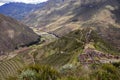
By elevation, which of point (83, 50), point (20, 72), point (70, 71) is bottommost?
point (83, 50)

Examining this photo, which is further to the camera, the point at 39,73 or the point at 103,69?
the point at 103,69

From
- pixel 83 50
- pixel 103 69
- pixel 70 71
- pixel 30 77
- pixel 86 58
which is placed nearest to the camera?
pixel 30 77

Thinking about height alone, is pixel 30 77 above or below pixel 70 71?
above

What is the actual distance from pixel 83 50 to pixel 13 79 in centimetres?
15051

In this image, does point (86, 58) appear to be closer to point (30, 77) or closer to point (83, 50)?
point (83, 50)

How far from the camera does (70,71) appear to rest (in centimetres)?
6312

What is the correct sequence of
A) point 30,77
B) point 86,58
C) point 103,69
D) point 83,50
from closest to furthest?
1. point 30,77
2. point 103,69
3. point 86,58
4. point 83,50

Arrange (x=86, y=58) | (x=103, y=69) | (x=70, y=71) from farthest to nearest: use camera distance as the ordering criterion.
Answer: (x=86, y=58) → (x=70, y=71) → (x=103, y=69)

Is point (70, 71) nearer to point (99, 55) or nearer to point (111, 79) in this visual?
point (111, 79)

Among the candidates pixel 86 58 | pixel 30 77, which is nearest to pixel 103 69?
pixel 30 77

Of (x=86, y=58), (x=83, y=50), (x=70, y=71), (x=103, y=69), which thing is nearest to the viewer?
(x=103, y=69)

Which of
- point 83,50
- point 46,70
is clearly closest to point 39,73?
point 46,70

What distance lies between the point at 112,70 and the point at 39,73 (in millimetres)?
13230

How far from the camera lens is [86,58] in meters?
176
